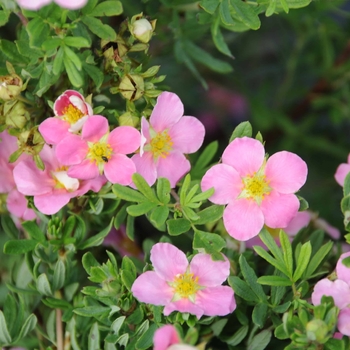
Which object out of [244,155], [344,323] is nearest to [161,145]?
[244,155]

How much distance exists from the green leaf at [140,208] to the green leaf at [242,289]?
0.14 meters

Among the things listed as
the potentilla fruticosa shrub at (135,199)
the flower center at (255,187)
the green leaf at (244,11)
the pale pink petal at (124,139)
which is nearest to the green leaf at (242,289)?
the potentilla fruticosa shrub at (135,199)

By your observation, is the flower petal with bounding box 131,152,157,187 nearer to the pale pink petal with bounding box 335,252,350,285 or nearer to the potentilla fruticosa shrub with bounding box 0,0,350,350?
the potentilla fruticosa shrub with bounding box 0,0,350,350

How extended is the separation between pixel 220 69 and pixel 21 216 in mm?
435

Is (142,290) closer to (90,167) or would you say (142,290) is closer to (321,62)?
(90,167)

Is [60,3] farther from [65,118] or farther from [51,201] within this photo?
[51,201]

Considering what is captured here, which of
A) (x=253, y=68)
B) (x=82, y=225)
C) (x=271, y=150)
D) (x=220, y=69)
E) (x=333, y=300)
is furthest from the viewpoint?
(x=253, y=68)

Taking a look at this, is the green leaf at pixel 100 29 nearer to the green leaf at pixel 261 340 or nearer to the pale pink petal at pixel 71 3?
the pale pink petal at pixel 71 3

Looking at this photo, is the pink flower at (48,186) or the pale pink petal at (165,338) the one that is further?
the pink flower at (48,186)

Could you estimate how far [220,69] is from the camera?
104 cm

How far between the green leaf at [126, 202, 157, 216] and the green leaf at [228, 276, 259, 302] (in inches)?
5.5

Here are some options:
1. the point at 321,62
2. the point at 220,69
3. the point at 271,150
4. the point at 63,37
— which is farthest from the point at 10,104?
the point at 321,62

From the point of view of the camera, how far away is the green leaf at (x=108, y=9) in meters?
0.75

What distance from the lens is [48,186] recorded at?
801 mm
